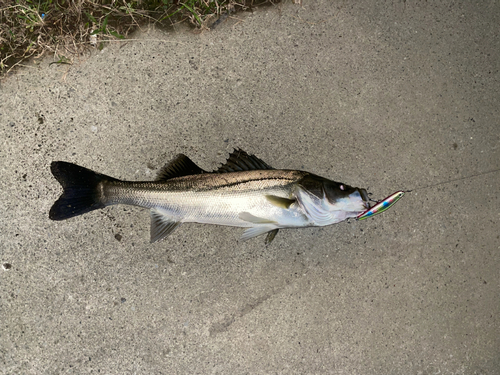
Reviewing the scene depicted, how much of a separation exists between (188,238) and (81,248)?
1065mm

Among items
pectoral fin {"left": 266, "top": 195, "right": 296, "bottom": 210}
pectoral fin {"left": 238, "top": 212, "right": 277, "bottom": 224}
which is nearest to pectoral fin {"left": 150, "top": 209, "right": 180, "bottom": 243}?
pectoral fin {"left": 238, "top": 212, "right": 277, "bottom": 224}

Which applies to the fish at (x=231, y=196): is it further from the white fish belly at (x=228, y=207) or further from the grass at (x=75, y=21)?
the grass at (x=75, y=21)

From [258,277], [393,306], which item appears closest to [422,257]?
[393,306]

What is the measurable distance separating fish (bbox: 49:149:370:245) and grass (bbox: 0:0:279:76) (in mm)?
1336

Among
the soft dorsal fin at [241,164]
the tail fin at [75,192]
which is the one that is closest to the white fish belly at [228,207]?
the soft dorsal fin at [241,164]

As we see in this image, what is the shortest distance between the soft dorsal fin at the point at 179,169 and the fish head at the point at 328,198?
0.98 metres

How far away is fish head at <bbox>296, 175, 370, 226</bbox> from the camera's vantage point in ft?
8.70

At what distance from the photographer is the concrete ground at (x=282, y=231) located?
9.96ft

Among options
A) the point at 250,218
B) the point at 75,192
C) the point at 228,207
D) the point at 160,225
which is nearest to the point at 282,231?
the point at 250,218

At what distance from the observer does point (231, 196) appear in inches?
104

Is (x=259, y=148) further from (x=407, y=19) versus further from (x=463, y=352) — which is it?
(x=463, y=352)

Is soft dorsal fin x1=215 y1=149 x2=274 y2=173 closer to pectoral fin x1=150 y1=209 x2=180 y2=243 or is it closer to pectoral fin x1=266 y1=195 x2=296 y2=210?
pectoral fin x1=266 y1=195 x2=296 y2=210

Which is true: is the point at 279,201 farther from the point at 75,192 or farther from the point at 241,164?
the point at 75,192

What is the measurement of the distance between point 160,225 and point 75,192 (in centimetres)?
80
